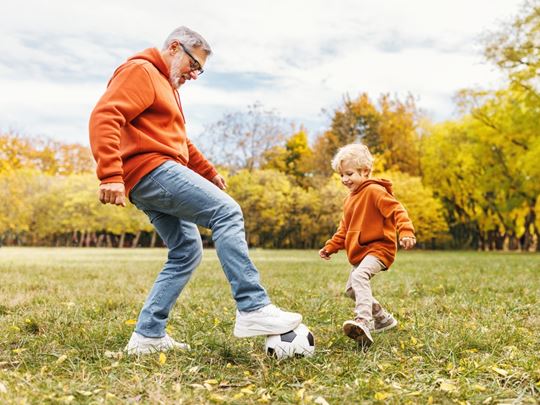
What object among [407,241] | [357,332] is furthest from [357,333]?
[407,241]

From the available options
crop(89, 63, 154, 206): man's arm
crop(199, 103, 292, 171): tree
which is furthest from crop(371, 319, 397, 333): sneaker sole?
crop(199, 103, 292, 171): tree

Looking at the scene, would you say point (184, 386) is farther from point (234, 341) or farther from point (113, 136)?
point (113, 136)

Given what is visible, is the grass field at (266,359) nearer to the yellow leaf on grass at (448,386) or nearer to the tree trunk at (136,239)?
the yellow leaf on grass at (448,386)

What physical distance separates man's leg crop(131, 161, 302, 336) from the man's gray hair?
82cm

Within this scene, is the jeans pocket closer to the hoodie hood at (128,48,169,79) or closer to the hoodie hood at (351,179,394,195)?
the hoodie hood at (128,48,169,79)

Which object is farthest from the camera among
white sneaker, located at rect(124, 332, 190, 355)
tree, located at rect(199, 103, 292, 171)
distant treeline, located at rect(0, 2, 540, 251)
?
tree, located at rect(199, 103, 292, 171)

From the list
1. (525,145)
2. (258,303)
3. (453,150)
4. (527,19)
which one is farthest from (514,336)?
(453,150)

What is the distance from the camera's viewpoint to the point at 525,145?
34.1 m

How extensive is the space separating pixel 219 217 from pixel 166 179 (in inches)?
16.7

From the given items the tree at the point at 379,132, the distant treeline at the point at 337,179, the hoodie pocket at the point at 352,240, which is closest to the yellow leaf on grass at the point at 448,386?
the hoodie pocket at the point at 352,240

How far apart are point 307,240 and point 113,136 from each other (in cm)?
4284

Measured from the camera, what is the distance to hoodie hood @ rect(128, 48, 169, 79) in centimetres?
402

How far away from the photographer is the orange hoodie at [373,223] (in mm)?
4770

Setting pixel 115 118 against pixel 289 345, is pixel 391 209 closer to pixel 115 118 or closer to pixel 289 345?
pixel 289 345
